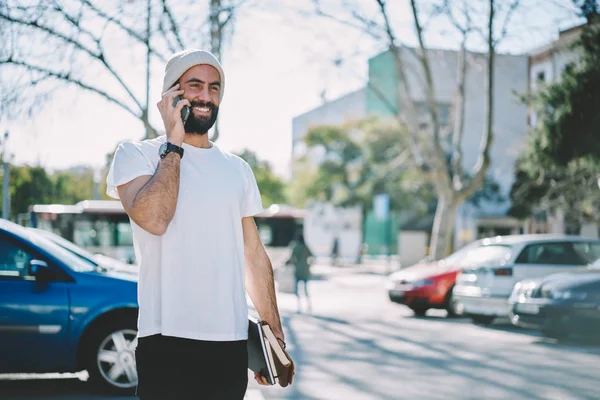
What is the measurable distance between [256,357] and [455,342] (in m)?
8.73

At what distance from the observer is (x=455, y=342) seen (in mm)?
11281

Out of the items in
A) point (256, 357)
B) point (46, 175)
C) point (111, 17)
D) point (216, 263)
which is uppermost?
point (111, 17)

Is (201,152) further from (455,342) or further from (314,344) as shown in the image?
(455,342)

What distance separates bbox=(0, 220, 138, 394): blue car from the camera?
21.2 feet

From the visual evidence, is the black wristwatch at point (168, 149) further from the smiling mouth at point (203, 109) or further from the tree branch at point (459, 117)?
the tree branch at point (459, 117)

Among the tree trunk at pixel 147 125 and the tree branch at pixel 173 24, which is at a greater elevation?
the tree branch at pixel 173 24

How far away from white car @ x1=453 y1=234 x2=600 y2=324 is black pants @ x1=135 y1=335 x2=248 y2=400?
10942mm

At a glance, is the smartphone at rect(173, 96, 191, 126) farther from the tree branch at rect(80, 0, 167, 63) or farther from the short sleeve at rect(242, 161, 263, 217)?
the tree branch at rect(80, 0, 167, 63)

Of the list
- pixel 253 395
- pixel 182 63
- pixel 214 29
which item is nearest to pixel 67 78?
pixel 214 29

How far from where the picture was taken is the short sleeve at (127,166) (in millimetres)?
2801

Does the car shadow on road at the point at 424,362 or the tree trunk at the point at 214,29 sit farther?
the tree trunk at the point at 214,29

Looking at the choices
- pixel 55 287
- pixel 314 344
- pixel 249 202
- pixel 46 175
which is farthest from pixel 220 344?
pixel 46 175

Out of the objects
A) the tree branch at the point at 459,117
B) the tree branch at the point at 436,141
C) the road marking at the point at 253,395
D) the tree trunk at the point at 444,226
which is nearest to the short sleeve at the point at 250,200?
the road marking at the point at 253,395

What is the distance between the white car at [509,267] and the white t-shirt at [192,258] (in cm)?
1093
